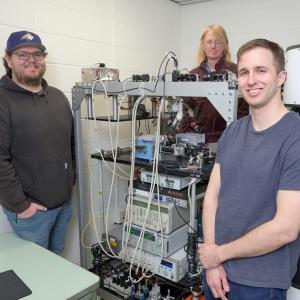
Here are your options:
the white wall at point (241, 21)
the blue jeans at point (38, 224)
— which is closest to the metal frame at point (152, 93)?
the blue jeans at point (38, 224)

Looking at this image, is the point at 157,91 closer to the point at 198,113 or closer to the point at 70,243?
the point at 198,113

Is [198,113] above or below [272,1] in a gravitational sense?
below

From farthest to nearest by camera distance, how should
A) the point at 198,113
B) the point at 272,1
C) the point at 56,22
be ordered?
the point at 272,1 < the point at 198,113 < the point at 56,22

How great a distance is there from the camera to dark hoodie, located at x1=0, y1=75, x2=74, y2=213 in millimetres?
1682

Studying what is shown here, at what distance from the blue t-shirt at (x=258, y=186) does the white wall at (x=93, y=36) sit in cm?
150

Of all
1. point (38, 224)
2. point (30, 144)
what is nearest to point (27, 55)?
point (30, 144)

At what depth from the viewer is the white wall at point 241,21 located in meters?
2.70

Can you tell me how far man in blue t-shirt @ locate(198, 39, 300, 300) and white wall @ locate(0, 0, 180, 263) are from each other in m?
1.50

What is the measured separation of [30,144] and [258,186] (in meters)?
1.28

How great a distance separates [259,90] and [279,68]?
0.34 ft

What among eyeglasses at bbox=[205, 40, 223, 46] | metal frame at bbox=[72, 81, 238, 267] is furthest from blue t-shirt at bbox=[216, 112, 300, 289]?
eyeglasses at bbox=[205, 40, 223, 46]

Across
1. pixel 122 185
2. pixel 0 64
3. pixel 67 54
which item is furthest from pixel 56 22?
pixel 122 185

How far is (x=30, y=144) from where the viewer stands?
5.75 ft

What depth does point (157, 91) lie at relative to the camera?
1716 mm
